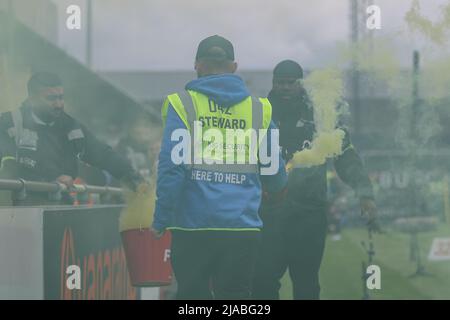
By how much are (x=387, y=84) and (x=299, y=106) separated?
964 mm

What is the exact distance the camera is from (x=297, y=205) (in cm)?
595

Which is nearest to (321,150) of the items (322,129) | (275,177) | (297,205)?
(322,129)

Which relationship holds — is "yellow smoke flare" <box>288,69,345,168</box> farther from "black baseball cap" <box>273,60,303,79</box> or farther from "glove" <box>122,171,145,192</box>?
"glove" <box>122,171,145,192</box>

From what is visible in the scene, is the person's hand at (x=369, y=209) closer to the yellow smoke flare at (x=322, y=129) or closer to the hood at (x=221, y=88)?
the yellow smoke flare at (x=322, y=129)

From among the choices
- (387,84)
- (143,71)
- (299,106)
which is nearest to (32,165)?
(143,71)

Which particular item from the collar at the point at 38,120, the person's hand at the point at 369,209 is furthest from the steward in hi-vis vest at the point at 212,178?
the collar at the point at 38,120

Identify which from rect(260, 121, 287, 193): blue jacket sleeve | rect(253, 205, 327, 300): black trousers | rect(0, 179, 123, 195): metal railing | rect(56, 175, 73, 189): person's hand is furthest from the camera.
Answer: rect(56, 175, 73, 189): person's hand

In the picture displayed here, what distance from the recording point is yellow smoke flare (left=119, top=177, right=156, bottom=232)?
234 inches

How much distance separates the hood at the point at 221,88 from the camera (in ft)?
16.1

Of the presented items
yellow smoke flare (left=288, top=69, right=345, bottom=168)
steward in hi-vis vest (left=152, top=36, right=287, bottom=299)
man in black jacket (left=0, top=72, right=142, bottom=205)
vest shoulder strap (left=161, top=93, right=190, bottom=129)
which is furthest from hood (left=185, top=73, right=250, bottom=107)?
man in black jacket (left=0, top=72, right=142, bottom=205)

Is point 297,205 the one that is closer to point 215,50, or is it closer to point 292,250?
point 292,250

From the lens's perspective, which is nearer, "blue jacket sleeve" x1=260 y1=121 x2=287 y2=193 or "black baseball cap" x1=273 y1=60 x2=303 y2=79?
"blue jacket sleeve" x1=260 y1=121 x2=287 y2=193

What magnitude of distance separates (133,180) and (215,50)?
1.74 meters
